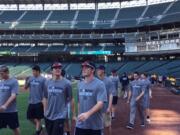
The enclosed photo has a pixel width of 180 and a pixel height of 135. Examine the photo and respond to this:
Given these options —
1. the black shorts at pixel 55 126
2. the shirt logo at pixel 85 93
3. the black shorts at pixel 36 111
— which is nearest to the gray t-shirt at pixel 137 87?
the black shorts at pixel 36 111

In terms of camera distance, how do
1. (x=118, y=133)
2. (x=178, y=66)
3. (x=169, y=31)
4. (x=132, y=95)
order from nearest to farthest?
(x=118, y=133) < (x=132, y=95) < (x=178, y=66) < (x=169, y=31)

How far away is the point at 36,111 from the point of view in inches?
513

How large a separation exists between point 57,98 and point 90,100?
166 cm

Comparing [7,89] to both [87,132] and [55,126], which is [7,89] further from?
[87,132]

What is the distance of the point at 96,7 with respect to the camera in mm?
89812

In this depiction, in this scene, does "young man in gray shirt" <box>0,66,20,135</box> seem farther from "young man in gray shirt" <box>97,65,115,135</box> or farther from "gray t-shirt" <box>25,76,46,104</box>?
"young man in gray shirt" <box>97,65,115,135</box>

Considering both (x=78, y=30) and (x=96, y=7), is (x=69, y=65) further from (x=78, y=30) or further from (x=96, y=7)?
(x=96, y=7)

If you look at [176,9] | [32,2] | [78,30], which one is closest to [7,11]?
[32,2]

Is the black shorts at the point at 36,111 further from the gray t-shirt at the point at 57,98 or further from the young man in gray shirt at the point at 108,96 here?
the gray t-shirt at the point at 57,98

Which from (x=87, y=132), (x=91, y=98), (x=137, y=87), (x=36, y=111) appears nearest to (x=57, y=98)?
(x=87, y=132)

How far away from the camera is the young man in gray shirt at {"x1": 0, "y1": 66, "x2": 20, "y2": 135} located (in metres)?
10.2

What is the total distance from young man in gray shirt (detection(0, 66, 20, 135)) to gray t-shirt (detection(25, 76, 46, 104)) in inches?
84.9

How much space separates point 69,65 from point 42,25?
10137 mm

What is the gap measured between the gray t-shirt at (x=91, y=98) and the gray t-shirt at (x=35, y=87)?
494 cm
